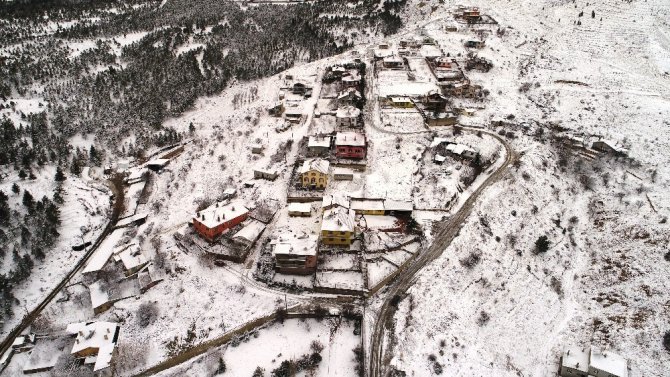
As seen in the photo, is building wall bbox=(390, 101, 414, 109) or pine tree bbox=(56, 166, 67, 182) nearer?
pine tree bbox=(56, 166, 67, 182)

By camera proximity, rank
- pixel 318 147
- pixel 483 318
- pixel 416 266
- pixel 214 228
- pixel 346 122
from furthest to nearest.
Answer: pixel 346 122, pixel 318 147, pixel 214 228, pixel 416 266, pixel 483 318

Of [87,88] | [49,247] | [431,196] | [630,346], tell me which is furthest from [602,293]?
[87,88]

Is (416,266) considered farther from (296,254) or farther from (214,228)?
(214,228)

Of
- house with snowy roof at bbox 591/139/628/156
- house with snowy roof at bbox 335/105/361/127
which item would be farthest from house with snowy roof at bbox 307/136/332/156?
house with snowy roof at bbox 591/139/628/156

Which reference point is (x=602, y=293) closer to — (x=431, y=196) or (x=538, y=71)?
(x=431, y=196)

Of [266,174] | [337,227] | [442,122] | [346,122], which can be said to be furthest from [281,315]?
[442,122]

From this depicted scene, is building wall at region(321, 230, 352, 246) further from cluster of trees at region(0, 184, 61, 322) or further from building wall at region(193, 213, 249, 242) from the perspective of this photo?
cluster of trees at region(0, 184, 61, 322)

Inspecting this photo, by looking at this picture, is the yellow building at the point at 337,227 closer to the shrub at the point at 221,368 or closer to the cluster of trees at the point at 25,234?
the shrub at the point at 221,368
